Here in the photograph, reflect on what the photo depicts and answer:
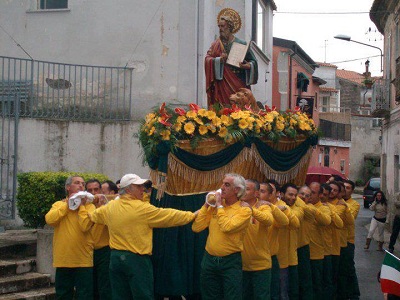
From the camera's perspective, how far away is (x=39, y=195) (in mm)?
11758

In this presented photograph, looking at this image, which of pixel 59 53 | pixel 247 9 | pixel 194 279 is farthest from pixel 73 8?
pixel 194 279

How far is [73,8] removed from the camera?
57.4 feet

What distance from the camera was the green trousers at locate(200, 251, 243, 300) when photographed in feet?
28.3

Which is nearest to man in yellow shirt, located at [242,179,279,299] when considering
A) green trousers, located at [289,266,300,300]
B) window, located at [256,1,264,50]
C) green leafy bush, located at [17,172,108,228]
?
green trousers, located at [289,266,300,300]

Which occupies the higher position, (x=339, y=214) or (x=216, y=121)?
(x=216, y=121)

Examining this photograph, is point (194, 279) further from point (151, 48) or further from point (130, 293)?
point (151, 48)

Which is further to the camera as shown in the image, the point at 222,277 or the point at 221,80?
the point at 221,80

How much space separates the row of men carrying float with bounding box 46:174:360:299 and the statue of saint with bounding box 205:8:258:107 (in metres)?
2.17

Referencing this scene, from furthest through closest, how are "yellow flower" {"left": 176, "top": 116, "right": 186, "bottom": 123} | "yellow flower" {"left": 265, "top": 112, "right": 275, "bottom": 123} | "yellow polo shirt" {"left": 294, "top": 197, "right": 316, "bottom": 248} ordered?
1. "yellow flower" {"left": 265, "top": 112, "right": 275, "bottom": 123}
2. "yellow polo shirt" {"left": 294, "top": 197, "right": 316, "bottom": 248}
3. "yellow flower" {"left": 176, "top": 116, "right": 186, "bottom": 123}

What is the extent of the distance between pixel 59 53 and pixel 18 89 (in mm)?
2761

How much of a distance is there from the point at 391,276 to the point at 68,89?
32.8ft

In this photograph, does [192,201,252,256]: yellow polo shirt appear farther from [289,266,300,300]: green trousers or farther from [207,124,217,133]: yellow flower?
[289,266,300,300]: green trousers

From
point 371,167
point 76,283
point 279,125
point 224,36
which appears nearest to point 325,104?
point 371,167

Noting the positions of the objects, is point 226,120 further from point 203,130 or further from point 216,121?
point 203,130
